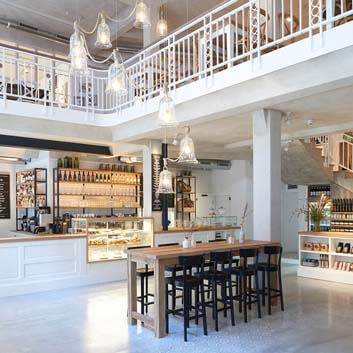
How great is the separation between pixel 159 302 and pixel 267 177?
2624 millimetres

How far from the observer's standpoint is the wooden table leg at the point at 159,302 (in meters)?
4.68

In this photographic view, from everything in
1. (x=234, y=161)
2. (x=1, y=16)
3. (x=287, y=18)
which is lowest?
(x=234, y=161)

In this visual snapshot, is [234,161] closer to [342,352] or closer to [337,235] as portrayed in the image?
→ [337,235]

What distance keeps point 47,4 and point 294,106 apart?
6813 mm

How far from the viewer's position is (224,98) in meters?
5.97

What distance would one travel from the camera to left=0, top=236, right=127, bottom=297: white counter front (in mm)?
6781

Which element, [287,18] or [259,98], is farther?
[287,18]

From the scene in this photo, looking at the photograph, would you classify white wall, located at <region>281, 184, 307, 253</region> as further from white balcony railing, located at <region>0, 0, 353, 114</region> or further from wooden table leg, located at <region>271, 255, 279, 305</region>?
wooden table leg, located at <region>271, 255, 279, 305</region>

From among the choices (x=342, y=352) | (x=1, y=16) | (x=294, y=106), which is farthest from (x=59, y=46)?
(x=342, y=352)

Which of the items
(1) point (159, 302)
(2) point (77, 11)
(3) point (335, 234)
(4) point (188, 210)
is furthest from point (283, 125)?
(2) point (77, 11)

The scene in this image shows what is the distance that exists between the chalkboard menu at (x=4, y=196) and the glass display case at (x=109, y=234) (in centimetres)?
370

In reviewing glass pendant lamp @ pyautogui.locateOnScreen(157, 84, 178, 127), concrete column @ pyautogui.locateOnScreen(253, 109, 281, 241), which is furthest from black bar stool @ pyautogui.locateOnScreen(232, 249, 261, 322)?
glass pendant lamp @ pyautogui.locateOnScreen(157, 84, 178, 127)

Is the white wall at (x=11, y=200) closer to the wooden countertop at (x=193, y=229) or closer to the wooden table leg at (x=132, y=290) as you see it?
the wooden countertop at (x=193, y=229)

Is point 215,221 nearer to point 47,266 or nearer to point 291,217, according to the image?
point 291,217
